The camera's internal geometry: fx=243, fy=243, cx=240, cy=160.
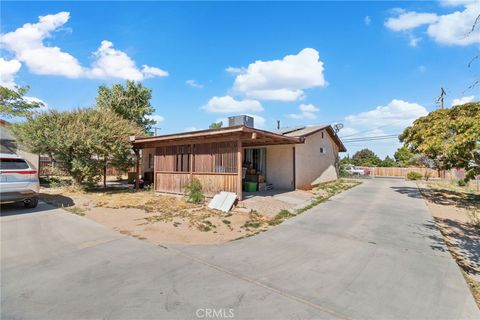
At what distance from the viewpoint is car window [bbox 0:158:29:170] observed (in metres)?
6.98

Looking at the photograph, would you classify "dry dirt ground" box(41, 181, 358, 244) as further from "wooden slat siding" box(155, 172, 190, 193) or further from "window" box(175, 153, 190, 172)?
"window" box(175, 153, 190, 172)

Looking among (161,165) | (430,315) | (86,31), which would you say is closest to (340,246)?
(430,315)

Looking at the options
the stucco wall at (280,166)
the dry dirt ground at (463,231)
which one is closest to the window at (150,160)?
the stucco wall at (280,166)

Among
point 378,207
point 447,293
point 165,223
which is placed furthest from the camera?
point 378,207

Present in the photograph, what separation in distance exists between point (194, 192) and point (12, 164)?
222 inches

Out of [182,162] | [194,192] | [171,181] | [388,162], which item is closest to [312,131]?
[182,162]

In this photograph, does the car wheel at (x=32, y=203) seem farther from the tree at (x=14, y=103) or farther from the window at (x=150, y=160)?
the tree at (x=14, y=103)

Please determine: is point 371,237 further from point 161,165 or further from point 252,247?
point 161,165

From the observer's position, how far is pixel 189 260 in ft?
13.6

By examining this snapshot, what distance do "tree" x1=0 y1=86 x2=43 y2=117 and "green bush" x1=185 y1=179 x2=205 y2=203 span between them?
1813cm

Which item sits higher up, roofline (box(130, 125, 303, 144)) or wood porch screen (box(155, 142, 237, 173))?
roofline (box(130, 125, 303, 144))

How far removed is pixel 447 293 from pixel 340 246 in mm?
1887

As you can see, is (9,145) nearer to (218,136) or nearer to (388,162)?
(218,136)

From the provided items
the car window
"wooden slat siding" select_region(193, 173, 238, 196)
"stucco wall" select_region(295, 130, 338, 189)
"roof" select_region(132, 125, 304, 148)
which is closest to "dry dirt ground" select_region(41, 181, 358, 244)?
"wooden slat siding" select_region(193, 173, 238, 196)
